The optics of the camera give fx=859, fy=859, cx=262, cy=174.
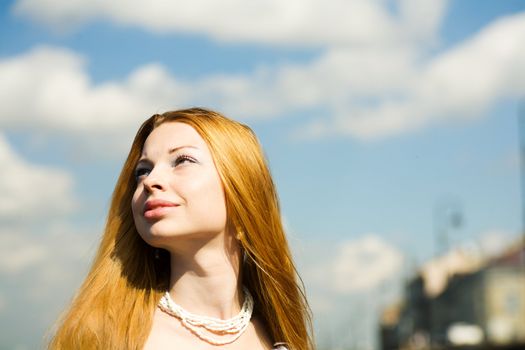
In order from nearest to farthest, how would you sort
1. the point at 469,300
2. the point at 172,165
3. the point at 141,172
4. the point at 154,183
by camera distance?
the point at 154,183 → the point at 172,165 → the point at 141,172 → the point at 469,300

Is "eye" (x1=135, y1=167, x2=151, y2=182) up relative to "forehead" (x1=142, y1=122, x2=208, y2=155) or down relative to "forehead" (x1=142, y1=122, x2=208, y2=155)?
down

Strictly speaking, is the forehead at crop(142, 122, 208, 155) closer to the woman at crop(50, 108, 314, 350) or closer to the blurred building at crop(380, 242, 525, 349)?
the woman at crop(50, 108, 314, 350)

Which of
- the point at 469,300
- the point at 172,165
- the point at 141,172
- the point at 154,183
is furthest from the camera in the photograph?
→ the point at 469,300

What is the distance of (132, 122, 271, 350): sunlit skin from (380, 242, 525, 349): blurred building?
67018 mm

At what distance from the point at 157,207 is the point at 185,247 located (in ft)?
0.68

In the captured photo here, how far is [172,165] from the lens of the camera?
132 inches

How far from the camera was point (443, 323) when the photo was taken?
299 ft

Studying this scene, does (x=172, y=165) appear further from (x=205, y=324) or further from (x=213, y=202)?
(x=205, y=324)

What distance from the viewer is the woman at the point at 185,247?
3.24 meters

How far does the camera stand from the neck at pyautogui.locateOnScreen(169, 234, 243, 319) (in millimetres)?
3396

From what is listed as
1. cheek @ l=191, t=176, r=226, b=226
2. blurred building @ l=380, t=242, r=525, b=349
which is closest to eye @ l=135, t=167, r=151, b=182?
cheek @ l=191, t=176, r=226, b=226

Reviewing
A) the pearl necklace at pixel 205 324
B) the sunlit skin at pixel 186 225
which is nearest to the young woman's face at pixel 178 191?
the sunlit skin at pixel 186 225

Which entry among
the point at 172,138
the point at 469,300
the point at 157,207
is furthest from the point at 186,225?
the point at 469,300

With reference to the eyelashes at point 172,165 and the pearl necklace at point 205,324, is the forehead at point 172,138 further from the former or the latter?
the pearl necklace at point 205,324
